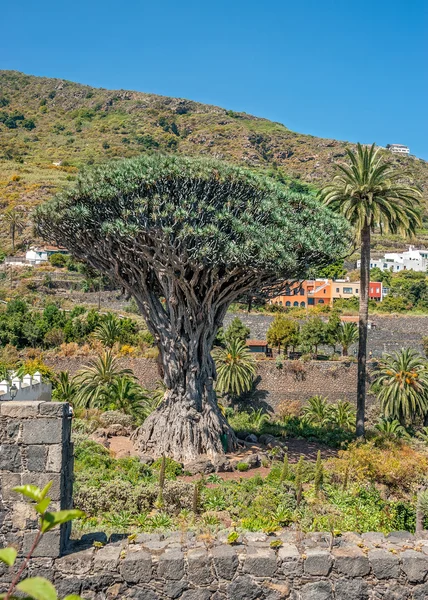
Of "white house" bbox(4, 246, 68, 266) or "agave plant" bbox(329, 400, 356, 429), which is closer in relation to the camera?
"agave plant" bbox(329, 400, 356, 429)

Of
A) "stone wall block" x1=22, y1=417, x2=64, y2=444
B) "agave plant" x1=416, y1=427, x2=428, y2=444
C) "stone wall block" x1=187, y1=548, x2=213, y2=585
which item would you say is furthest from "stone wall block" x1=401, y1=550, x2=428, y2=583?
"agave plant" x1=416, y1=427, x2=428, y2=444

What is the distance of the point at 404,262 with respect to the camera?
7406 centimetres

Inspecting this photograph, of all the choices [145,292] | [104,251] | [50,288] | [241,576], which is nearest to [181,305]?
[145,292]

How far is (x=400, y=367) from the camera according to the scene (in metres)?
28.5

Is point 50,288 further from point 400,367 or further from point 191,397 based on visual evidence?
point 191,397

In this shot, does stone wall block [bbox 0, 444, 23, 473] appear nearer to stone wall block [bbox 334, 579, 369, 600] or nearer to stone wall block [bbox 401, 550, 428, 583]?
stone wall block [bbox 334, 579, 369, 600]

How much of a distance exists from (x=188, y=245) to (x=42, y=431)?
9991 mm

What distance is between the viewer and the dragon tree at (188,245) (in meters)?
15.5

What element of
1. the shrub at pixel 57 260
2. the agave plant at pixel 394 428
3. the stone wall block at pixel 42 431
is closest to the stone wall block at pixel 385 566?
the stone wall block at pixel 42 431

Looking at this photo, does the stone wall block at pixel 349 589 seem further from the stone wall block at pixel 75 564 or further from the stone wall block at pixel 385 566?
the stone wall block at pixel 75 564

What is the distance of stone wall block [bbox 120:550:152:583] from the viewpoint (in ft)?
18.0

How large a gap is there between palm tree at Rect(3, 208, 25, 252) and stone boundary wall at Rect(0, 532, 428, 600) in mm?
61718

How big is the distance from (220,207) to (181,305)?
291 cm

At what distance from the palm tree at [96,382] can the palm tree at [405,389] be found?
11961mm
